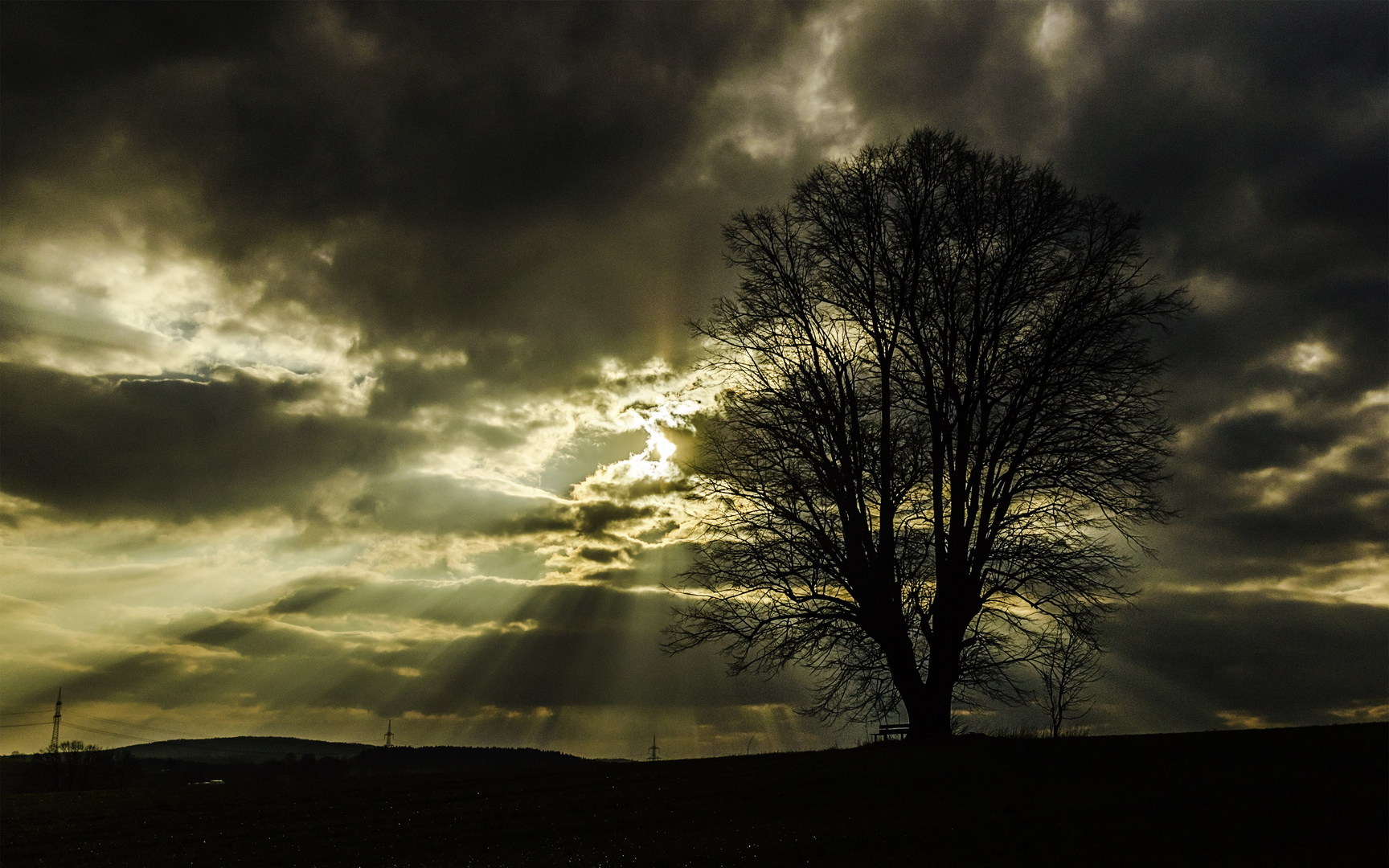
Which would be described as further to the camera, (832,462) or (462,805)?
(832,462)

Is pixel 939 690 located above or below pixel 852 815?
above

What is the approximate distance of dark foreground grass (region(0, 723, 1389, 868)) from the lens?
890 cm

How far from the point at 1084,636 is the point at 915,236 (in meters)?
8.80

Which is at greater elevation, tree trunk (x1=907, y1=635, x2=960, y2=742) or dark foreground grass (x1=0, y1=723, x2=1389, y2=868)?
tree trunk (x1=907, y1=635, x2=960, y2=742)

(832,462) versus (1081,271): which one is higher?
(1081,271)

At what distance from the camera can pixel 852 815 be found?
37.9 ft

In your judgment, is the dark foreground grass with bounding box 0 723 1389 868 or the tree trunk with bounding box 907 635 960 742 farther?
the tree trunk with bounding box 907 635 960 742

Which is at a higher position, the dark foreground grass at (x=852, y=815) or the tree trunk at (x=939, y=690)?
the tree trunk at (x=939, y=690)

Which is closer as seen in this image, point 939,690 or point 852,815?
point 852,815

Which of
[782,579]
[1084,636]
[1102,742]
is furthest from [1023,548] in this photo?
[782,579]

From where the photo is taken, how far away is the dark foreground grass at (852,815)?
8.90m

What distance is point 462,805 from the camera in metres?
15.9

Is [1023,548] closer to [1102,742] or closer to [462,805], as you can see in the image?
[1102,742]

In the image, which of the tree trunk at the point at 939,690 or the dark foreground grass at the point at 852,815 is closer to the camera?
the dark foreground grass at the point at 852,815
